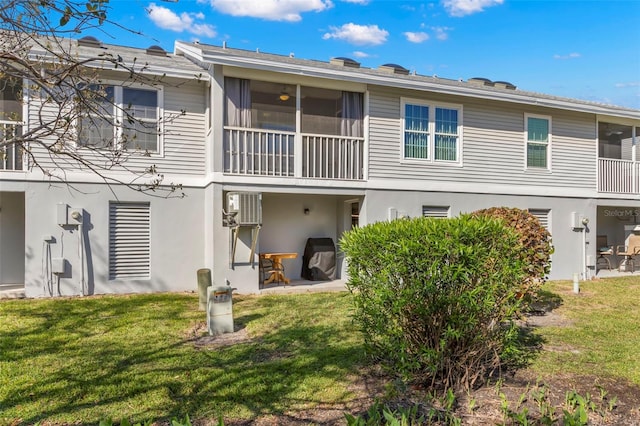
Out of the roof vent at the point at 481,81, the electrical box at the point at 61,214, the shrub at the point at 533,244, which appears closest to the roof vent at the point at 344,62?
the roof vent at the point at 481,81

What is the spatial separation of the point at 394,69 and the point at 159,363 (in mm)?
11284

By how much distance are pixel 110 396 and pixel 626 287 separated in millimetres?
12128

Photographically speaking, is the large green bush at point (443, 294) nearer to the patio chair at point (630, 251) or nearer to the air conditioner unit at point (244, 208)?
the air conditioner unit at point (244, 208)

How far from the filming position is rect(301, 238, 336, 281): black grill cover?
11.5 meters

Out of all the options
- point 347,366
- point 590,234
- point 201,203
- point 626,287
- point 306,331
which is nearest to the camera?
point 347,366

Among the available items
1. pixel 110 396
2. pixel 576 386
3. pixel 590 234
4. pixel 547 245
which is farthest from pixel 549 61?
pixel 110 396

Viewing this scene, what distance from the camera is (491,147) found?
1244 centimetres

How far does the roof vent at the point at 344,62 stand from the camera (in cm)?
1312

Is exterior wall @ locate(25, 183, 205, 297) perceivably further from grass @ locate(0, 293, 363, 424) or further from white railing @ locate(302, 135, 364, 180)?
white railing @ locate(302, 135, 364, 180)

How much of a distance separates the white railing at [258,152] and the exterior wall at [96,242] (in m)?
1.39

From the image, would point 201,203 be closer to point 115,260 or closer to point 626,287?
point 115,260

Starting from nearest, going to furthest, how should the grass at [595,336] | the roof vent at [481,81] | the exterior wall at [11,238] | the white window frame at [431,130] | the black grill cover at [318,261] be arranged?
the grass at [595,336]
the exterior wall at [11,238]
the white window frame at [431,130]
the black grill cover at [318,261]
the roof vent at [481,81]

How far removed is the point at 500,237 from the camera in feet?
13.7

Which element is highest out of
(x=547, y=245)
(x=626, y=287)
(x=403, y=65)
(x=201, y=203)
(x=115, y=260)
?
(x=403, y=65)
